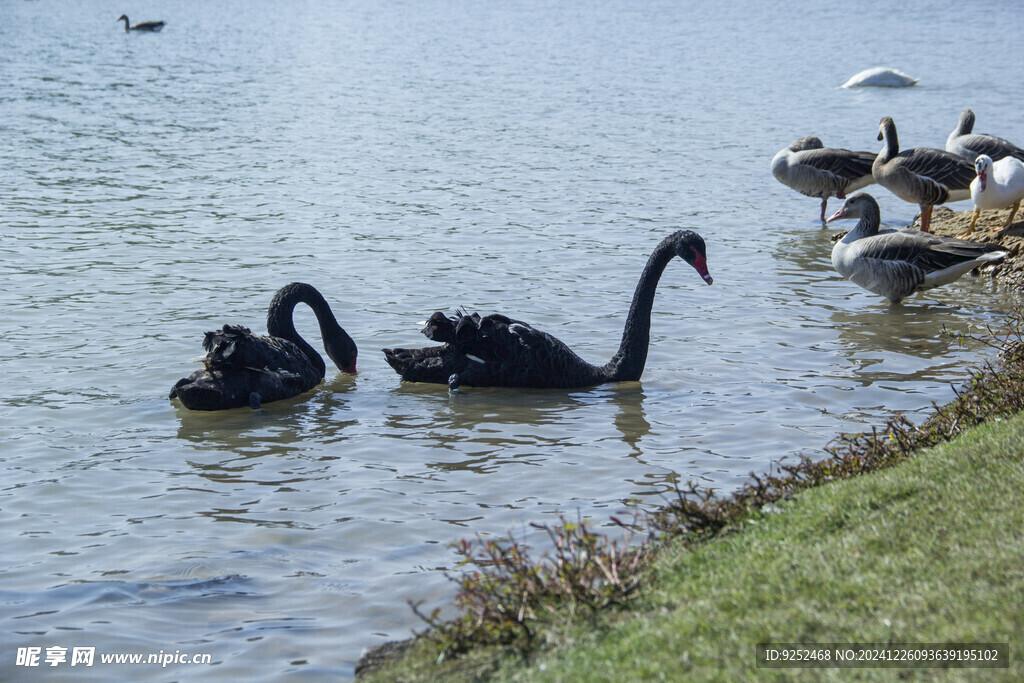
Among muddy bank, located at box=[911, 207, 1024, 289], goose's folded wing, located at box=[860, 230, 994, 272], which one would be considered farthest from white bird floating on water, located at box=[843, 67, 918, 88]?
goose's folded wing, located at box=[860, 230, 994, 272]

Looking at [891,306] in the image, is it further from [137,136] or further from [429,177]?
[137,136]

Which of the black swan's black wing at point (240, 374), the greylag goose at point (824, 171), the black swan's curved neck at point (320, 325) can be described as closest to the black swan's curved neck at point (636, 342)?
the black swan's curved neck at point (320, 325)

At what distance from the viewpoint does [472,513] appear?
6273 millimetres

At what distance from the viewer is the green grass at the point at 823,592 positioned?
140 inches

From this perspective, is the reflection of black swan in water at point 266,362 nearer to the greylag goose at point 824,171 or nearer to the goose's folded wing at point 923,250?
the goose's folded wing at point 923,250

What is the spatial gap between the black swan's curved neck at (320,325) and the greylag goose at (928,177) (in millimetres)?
8772

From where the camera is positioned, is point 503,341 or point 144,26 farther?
point 144,26

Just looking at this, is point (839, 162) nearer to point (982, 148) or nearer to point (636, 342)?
point (982, 148)

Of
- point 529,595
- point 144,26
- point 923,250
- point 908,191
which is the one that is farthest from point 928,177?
point 144,26

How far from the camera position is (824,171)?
53.5ft

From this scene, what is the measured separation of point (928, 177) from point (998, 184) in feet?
5.65

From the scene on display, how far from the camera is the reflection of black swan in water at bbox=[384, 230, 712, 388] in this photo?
8.91 metres

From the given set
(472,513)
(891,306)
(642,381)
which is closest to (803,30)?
(891,306)

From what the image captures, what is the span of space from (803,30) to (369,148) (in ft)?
111
